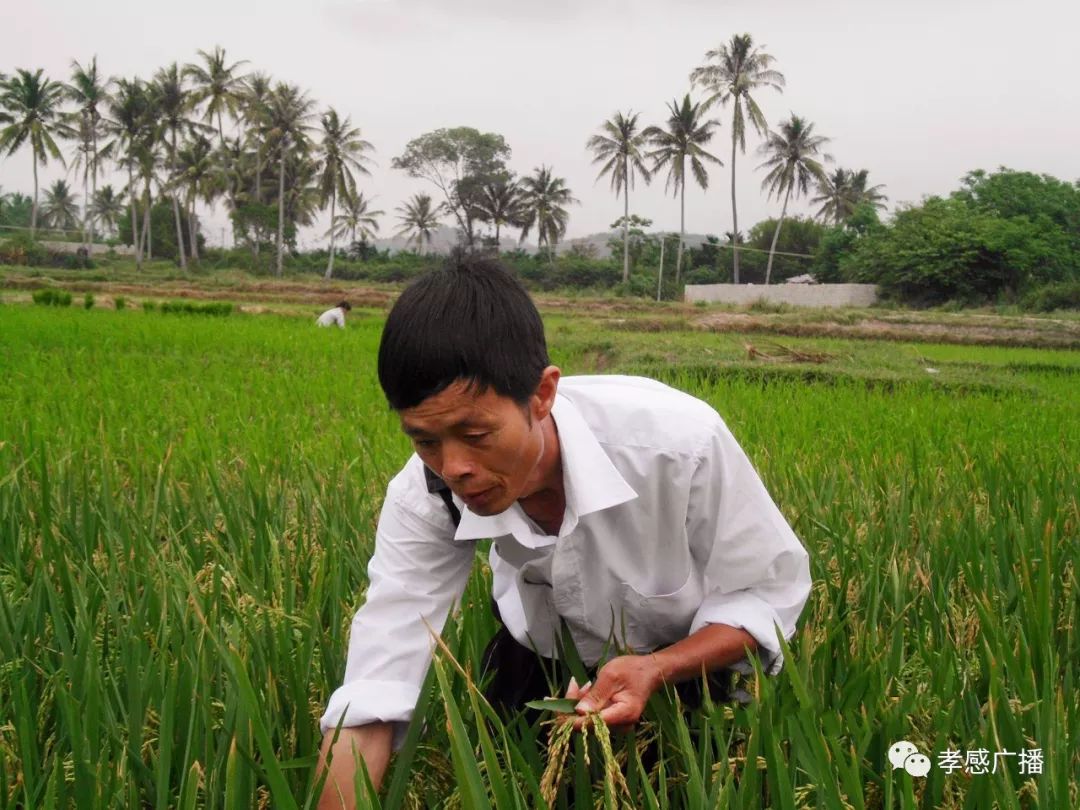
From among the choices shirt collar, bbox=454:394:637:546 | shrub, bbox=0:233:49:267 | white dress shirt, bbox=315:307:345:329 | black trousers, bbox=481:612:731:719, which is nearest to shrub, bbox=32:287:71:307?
white dress shirt, bbox=315:307:345:329

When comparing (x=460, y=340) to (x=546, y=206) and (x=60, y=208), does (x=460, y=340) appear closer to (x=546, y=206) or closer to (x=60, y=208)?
(x=546, y=206)

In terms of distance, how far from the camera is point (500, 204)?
35125 millimetres

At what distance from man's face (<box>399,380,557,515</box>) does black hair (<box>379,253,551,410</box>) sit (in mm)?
12

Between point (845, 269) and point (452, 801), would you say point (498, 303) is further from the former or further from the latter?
point (845, 269)

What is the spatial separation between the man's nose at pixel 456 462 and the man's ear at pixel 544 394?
10 cm

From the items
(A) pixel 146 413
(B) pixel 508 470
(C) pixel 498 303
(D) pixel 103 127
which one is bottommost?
(A) pixel 146 413

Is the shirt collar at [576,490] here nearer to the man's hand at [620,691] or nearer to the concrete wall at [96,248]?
the man's hand at [620,691]

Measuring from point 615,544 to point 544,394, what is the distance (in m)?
0.25

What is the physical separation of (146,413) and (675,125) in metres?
26.5

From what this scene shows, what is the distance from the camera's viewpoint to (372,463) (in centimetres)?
294

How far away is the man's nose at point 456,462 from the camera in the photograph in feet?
3.25

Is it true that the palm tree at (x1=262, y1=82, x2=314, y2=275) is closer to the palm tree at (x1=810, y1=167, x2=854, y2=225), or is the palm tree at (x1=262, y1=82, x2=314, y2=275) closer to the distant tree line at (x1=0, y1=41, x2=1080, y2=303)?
the distant tree line at (x1=0, y1=41, x2=1080, y2=303)

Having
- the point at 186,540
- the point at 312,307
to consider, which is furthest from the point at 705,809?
the point at 312,307

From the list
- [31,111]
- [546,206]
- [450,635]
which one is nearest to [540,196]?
[546,206]
